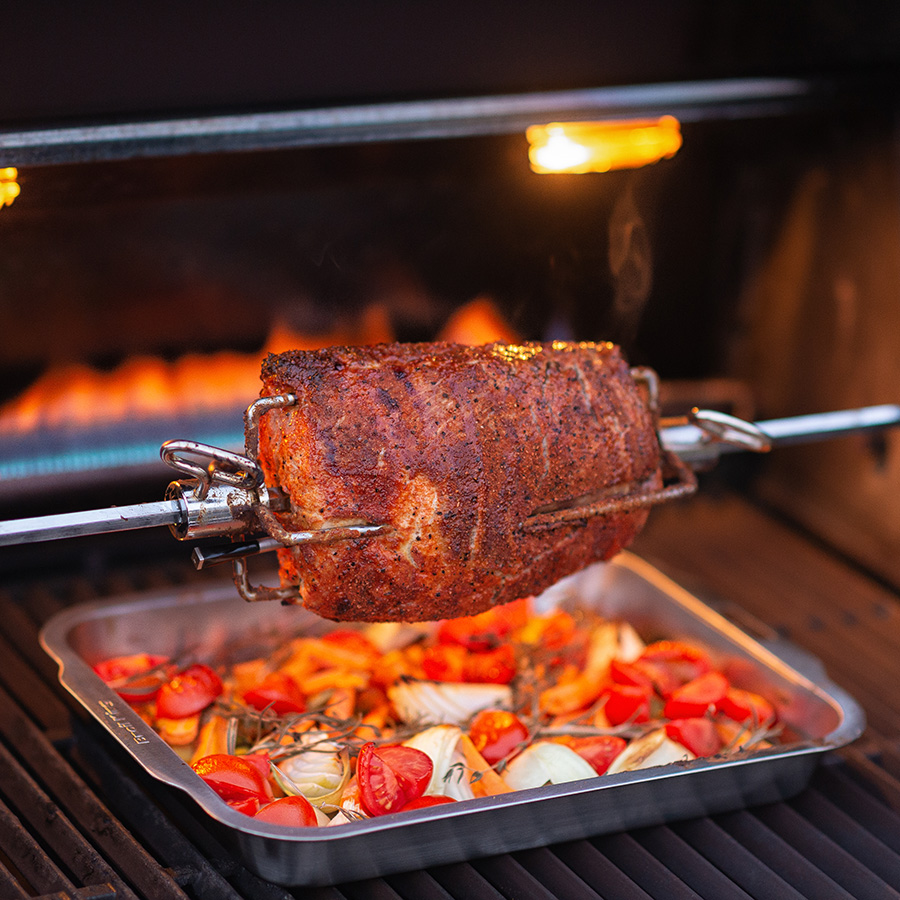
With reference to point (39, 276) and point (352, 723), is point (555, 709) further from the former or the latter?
point (39, 276)

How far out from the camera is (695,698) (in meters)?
2.29

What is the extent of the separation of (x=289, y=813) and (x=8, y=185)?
1212 mm

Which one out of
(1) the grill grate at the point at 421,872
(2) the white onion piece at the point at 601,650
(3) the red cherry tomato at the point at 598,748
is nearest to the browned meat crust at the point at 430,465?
(3) the red cherry tomato at the point at 598,748

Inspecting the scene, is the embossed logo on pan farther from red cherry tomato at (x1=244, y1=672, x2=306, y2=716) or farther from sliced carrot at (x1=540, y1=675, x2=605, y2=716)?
sliced carrot at (x1=540, y1=675, x2=605, y2=716)

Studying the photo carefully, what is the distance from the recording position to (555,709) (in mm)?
2348

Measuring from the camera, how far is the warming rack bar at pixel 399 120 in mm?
2141

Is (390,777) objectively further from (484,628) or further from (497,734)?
(484,628)

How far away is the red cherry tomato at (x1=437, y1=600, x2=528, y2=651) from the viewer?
8.29 ft

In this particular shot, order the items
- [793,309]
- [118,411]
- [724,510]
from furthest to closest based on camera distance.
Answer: [724,510]
[793,309]
[118,411]

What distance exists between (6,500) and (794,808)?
1.85m

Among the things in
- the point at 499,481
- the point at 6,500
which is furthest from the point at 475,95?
the point at 6,500

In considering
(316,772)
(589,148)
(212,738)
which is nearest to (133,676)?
(212,738)

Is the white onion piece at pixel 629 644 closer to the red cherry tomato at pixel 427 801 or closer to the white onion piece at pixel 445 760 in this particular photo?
the white onion piece at pixel 445 760

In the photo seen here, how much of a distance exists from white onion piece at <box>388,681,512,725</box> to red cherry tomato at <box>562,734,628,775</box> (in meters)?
0.20
